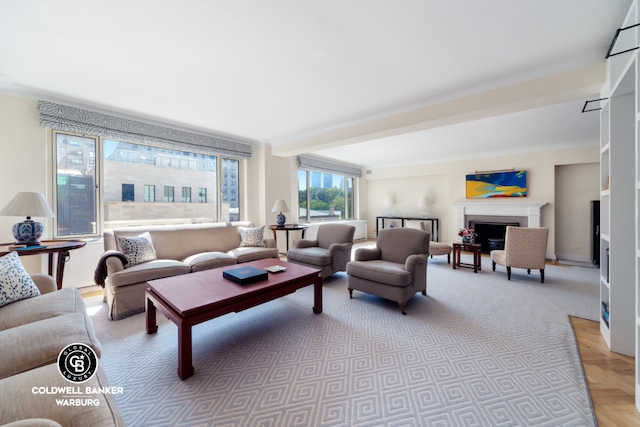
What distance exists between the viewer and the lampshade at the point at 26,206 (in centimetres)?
246

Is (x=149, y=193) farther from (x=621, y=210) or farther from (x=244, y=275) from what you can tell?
(x=621, y=210)

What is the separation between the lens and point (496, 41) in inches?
82.0

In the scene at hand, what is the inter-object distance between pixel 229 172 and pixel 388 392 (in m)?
4.64

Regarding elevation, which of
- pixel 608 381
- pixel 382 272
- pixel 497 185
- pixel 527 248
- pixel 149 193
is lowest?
pixel 608 381

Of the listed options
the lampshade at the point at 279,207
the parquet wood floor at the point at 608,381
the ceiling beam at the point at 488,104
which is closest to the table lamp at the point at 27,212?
the lampshade at the point at 279,207

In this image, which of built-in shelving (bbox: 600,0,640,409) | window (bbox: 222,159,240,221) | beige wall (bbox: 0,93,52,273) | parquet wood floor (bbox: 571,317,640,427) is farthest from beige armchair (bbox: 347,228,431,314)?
beige wall (bbox: 0,93,52,273)

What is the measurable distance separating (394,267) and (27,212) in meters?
3.75

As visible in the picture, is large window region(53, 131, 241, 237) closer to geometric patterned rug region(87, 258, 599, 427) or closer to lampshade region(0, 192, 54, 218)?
lampshade region(0, 192, 54, 218)

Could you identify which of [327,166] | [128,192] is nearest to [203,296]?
[128,192]

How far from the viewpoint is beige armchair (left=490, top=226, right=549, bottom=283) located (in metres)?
3.69

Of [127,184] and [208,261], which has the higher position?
[127,184]

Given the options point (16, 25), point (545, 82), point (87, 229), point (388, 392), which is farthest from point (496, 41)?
point (87, 229)

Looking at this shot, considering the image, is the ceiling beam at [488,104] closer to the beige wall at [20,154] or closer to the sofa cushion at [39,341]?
the sofa cushion at [39,341]

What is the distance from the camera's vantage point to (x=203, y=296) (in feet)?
6.55
